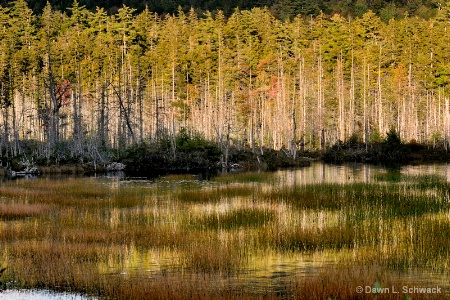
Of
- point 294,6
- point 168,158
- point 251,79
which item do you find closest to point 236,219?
point 168,158

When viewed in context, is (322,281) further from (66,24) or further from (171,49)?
(66,24)

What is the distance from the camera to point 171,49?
91562 mm

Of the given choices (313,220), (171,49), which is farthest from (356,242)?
(171,49)

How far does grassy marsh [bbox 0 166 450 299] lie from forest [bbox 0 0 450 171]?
4556cm

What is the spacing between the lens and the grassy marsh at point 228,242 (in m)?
13.8

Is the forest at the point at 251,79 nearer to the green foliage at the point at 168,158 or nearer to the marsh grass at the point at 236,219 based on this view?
the green foliage at the point at 168,158

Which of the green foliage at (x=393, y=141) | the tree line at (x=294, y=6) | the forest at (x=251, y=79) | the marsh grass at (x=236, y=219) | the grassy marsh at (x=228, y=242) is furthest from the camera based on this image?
the tree line at (x=294, y=6)

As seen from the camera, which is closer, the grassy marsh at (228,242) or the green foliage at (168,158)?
the grassy marsh at (228,242)

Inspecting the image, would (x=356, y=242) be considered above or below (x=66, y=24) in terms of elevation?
below

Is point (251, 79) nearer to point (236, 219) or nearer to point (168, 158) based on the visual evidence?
point (168, 158)

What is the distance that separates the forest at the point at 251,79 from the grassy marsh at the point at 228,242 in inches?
1794

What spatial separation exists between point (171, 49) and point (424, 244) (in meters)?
77.3

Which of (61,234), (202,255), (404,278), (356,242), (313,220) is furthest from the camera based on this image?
(313,220)

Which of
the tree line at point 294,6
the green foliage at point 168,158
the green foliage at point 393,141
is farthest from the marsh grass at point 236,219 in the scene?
the tree line at point 294,6
